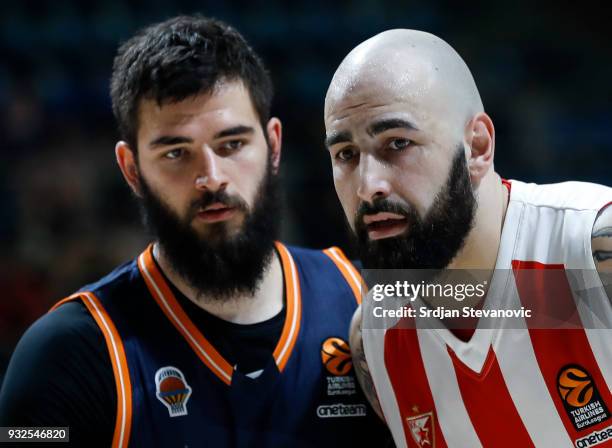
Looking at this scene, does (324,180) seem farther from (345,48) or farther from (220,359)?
(220,359)

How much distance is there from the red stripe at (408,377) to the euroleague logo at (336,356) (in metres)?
0.35

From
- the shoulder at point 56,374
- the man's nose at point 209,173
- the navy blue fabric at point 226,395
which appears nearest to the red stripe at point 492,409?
the navy blue fabric at point 226,395

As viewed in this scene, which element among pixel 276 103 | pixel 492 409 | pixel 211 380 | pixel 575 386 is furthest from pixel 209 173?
pixel 276 103

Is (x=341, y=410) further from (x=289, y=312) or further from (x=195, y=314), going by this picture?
(x=195, y=314)

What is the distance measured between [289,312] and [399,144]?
1.01 metres

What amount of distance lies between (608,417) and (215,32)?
1968 mm

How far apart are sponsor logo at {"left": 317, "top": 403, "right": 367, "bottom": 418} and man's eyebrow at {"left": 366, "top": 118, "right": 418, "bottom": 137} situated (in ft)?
3.74

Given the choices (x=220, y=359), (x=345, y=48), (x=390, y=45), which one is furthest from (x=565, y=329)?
(x=345, y=48)

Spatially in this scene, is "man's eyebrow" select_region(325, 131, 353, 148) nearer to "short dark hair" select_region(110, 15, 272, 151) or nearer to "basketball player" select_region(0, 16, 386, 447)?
"basketball player" select_region(0, 16, 386, 447)

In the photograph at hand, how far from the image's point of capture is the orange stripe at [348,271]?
10.8ft

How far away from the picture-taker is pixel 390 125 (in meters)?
2.36

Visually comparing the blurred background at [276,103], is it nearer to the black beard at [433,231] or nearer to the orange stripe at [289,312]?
the orange stripe at [289,312]

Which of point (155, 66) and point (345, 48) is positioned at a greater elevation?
point (345, 48)

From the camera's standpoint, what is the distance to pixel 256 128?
3.06 m
